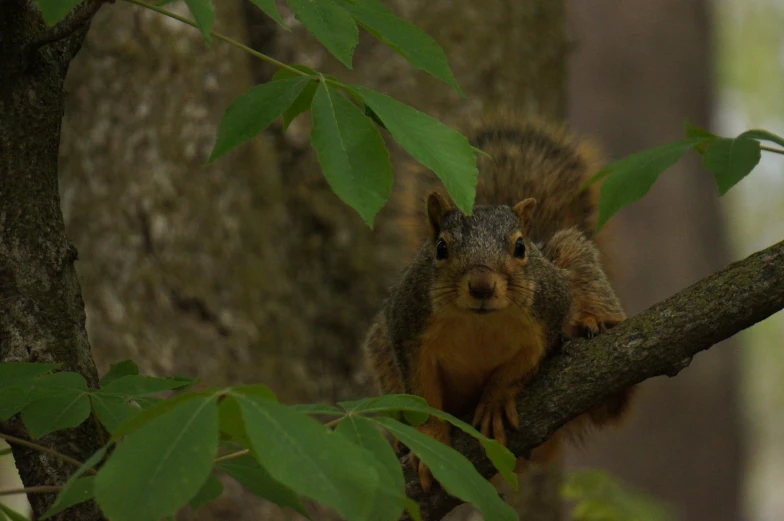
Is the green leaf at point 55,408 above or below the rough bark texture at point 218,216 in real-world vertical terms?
below

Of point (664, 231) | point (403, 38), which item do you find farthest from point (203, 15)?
point (664, 231)

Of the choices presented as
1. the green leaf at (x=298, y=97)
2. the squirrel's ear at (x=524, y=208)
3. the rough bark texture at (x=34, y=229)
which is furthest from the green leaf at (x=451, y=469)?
the squirrel's ear at (x=524, y=208)

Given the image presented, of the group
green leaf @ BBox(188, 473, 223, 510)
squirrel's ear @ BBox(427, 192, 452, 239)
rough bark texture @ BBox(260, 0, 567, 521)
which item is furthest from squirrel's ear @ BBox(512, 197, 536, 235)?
green leaf @ BBox(188, 473, 223, 510)

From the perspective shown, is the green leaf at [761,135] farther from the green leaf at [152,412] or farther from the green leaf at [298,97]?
the green leaf at [152,412]

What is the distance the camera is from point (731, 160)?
1.32 m

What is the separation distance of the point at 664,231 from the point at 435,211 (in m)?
3.61

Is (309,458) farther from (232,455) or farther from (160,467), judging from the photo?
(232,455)

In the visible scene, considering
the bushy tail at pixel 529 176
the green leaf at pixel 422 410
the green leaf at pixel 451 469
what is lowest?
the green leaf at pixel 451 469

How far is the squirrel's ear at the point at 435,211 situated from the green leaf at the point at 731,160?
0.58 metres

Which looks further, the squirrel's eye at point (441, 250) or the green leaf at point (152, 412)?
the squirrel's eye at point (441, 250)

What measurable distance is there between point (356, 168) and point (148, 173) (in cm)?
151

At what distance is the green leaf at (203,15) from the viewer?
83cm

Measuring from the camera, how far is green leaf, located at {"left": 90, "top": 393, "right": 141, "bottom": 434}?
38.7 inches

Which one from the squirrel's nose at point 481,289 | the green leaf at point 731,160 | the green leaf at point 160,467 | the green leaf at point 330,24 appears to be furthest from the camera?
the squirrel's nose at point 481,289
